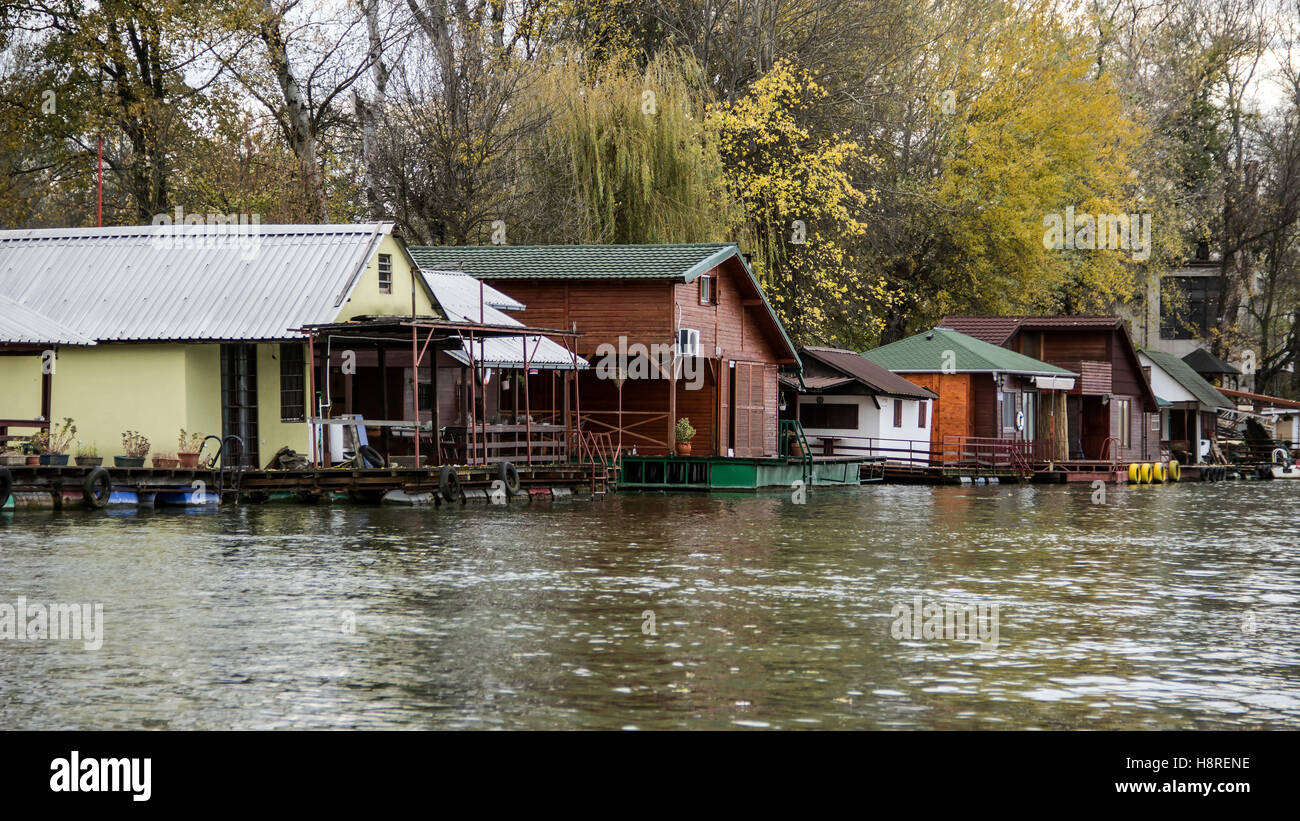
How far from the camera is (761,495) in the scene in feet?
136

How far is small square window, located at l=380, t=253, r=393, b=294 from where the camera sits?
121 feet

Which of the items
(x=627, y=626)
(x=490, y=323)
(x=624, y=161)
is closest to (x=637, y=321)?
(x=490, y=323)

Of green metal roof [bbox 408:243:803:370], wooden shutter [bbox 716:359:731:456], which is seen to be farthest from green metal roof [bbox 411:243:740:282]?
wooden shutter [bbox 716:359:731:456]

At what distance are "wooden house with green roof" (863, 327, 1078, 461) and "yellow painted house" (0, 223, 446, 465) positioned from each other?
25.8 meters

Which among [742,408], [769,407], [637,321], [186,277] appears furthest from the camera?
[769,407]

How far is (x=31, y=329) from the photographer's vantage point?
31.9 metres

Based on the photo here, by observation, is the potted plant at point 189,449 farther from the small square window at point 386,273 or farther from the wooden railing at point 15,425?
the small square window at point 386,273

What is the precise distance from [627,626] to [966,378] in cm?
4452

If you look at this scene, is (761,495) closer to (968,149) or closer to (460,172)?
(460,172)

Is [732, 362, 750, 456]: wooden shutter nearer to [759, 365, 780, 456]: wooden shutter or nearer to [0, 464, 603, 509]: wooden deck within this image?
[759, 365, 780, 456]: wooden shutter

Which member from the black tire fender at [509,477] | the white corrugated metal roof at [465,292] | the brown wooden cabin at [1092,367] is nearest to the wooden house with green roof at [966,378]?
the brown wooden cabin at [1092,367]

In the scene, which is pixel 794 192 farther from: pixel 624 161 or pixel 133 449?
pixel 133 449
